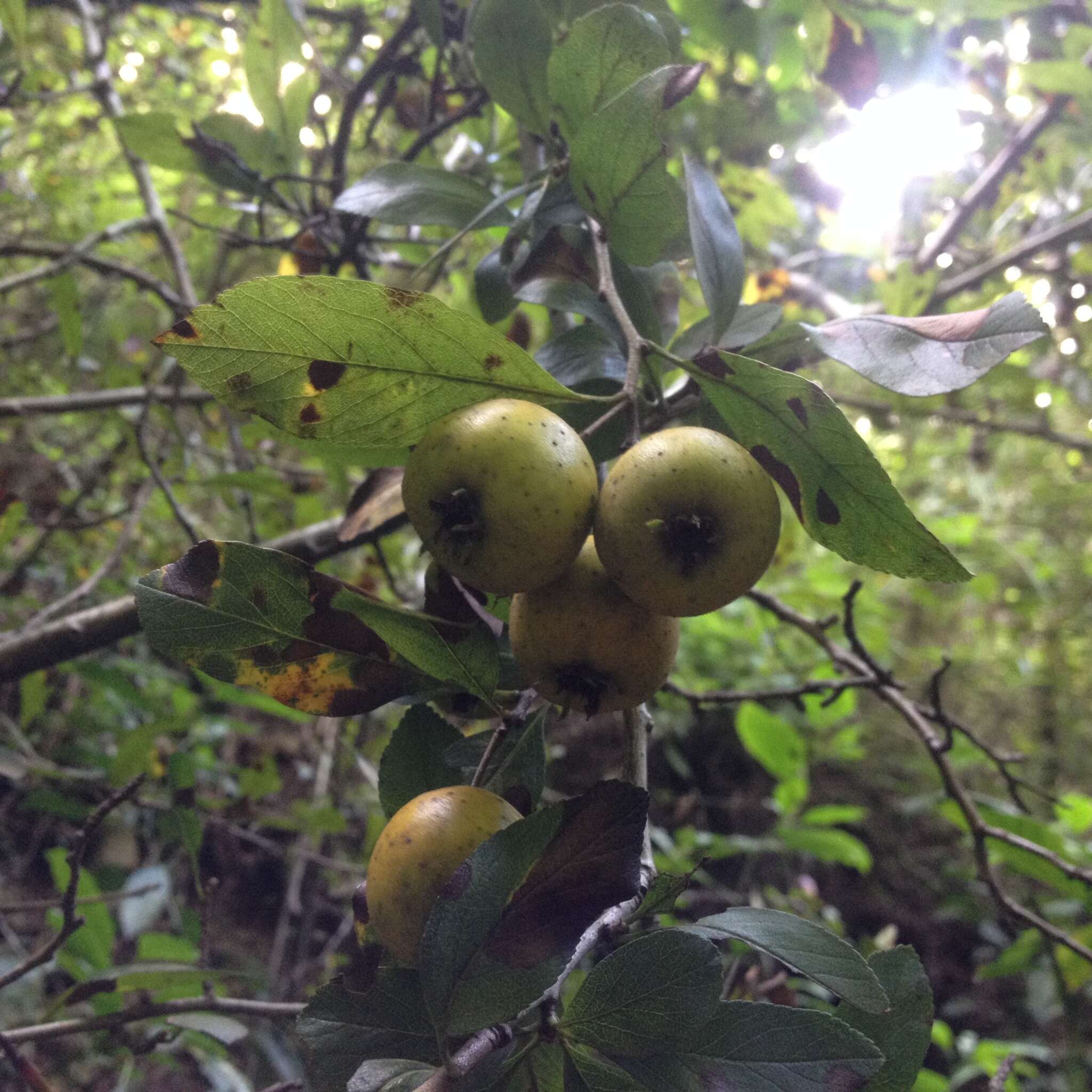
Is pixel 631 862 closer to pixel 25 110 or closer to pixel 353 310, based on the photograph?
pixel 353 310

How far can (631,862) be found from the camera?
19.5 inches

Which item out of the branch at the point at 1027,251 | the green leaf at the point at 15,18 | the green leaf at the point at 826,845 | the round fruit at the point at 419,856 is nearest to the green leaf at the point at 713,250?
the round fruit at the point at 419,856

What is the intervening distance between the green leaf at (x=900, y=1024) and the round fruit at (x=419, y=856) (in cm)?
29

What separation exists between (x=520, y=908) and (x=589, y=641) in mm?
182

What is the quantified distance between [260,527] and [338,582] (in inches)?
61.6

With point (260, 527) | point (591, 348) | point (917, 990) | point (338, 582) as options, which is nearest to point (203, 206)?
point (260, 527)

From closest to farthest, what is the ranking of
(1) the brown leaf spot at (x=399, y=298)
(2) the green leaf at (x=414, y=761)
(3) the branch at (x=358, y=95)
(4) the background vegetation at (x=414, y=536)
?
1. (1) the brown leaf spot at (x=399, y=298)
2. (2) the green leaf at (x=414, y=761)
3. (4) the background vegetation at (x=414, y=536)
4. (3) the branch at (x=358, y=95)

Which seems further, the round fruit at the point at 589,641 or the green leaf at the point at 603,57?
the green leaf at the point at 603,57

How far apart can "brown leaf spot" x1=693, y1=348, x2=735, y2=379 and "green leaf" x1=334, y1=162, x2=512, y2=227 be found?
35 centimetres

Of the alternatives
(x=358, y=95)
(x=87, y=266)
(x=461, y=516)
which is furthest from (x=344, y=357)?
(x=87, y=266)

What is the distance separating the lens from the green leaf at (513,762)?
65cm

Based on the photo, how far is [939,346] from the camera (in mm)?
599

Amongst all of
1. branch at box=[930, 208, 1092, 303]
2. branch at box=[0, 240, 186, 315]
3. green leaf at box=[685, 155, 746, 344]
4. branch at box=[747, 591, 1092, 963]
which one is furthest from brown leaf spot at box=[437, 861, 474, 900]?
branch at box=[930, 208, 1092, 303]

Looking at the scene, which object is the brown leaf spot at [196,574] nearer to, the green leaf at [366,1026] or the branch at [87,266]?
the green leaf at [366,1026]
